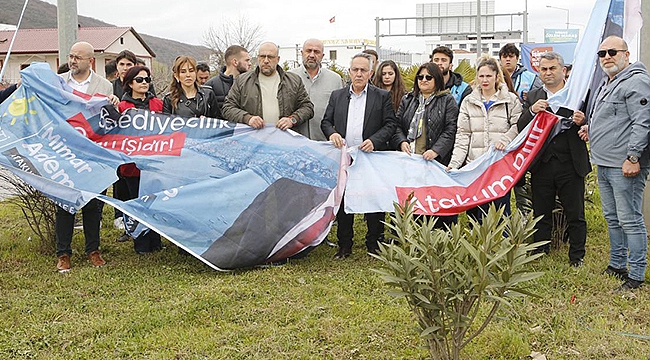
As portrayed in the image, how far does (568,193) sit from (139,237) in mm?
4297

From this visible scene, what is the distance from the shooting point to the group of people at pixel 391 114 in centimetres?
627

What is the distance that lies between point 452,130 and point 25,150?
13.5 feet

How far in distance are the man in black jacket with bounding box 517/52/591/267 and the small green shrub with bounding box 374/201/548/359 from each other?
303cm

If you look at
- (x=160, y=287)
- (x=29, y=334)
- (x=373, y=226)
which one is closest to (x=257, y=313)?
(x=160, y=287)

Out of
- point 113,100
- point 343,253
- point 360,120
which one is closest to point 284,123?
point 360,120

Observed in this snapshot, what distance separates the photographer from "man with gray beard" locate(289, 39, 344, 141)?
754cm

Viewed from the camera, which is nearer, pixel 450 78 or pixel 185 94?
pixel 185 94

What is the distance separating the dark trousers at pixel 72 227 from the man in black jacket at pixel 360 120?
239cm

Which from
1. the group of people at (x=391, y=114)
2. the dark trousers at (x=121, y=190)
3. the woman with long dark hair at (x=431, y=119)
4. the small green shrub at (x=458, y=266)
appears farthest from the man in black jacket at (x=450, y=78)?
the small green shrub at (x=458, y=266)

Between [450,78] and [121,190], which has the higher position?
[450,78]

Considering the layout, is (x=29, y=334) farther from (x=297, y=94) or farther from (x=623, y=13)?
(x=623, y=13)

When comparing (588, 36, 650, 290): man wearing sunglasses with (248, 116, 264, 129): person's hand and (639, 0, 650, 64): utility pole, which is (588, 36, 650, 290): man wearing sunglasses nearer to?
(639, 0, 650, 64): utility pole

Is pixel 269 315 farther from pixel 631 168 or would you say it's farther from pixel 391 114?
pixel 631 168

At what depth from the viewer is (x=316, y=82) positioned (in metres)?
7.63
